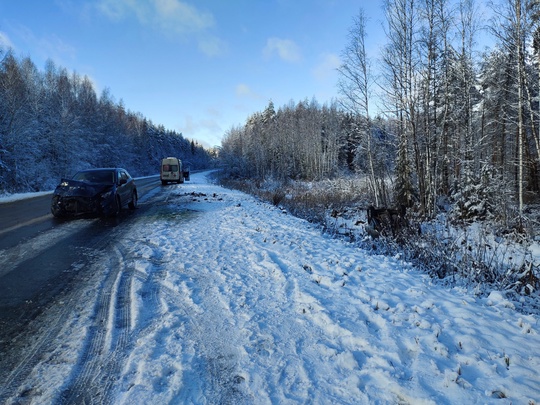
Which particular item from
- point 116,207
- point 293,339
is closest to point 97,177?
point 116,207

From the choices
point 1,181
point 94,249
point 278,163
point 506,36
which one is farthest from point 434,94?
point 278,163

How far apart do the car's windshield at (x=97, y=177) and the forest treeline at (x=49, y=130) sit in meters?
13.6

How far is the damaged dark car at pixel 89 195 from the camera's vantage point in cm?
884

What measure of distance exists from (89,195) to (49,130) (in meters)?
26.2

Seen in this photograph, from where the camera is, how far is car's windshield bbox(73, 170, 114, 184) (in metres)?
9.68

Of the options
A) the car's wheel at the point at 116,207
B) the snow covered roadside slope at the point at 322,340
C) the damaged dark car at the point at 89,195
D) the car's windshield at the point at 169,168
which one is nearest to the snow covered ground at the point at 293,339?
the snow covered roadside slope at the point at 322,340

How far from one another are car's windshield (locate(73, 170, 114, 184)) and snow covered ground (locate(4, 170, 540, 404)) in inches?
217

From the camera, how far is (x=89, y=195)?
29.1ft

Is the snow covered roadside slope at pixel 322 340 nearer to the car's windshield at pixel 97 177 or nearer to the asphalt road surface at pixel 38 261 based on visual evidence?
the asphalt road surface at pixel 38 261

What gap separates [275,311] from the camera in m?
3.56

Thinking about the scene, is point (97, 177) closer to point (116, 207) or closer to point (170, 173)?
point (116, 207)

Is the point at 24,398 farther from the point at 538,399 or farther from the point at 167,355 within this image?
the point at 538,399

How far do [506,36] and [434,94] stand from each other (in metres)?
3.59

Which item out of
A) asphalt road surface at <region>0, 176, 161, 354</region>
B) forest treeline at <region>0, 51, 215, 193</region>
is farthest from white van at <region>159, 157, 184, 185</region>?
asphalt road surface at <region>0, 176, 161, 354</region>
